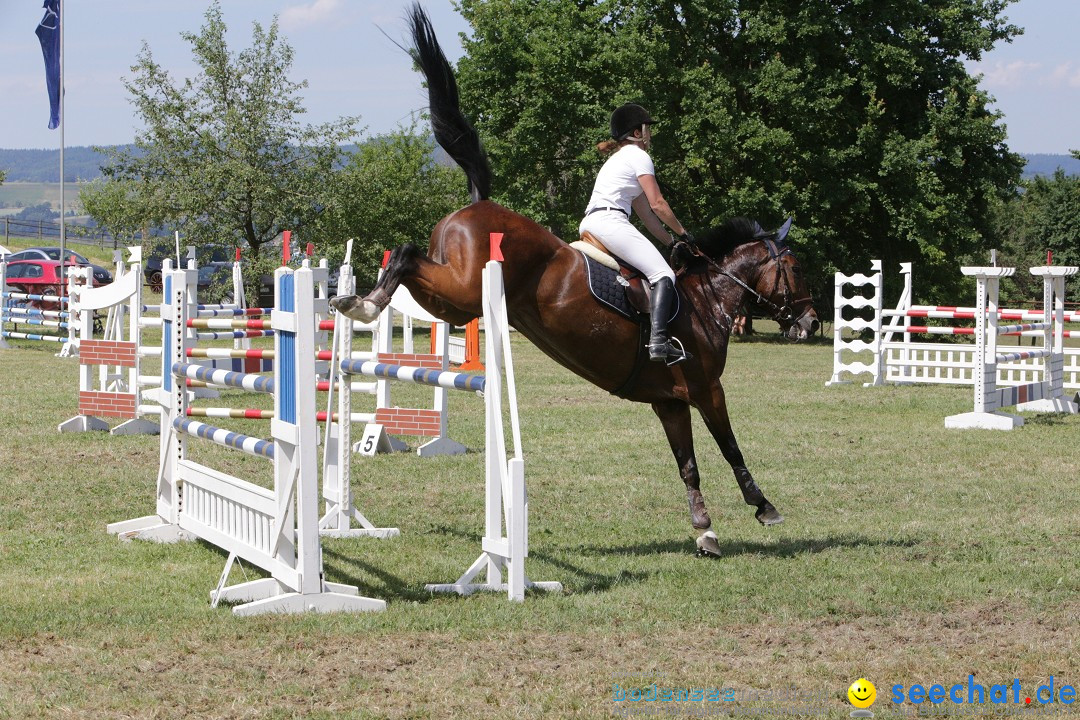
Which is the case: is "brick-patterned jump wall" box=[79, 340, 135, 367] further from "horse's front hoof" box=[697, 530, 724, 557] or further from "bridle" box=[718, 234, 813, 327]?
"horse's front hoof" box=[697, 530, 724, 557]

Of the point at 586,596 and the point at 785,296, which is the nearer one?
the point at 586,596

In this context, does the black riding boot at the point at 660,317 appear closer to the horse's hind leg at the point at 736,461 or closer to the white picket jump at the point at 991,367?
the horse's hind leg at the point at 736,461

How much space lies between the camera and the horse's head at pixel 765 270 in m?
7.05

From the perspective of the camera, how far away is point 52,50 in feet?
94.8

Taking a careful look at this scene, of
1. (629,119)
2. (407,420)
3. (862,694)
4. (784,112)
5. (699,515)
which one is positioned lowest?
(862,694)

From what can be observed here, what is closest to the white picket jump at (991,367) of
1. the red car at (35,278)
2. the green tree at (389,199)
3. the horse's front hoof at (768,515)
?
the horse's front hoof at (768,515)

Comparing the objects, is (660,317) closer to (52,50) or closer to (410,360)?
(410,360)

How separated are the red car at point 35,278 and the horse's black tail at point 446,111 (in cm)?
2779

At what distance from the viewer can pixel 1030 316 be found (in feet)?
46.5

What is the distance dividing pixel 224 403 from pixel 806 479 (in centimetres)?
779

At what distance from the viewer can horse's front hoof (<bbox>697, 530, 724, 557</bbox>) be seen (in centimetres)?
633

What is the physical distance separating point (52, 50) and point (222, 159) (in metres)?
4.77
